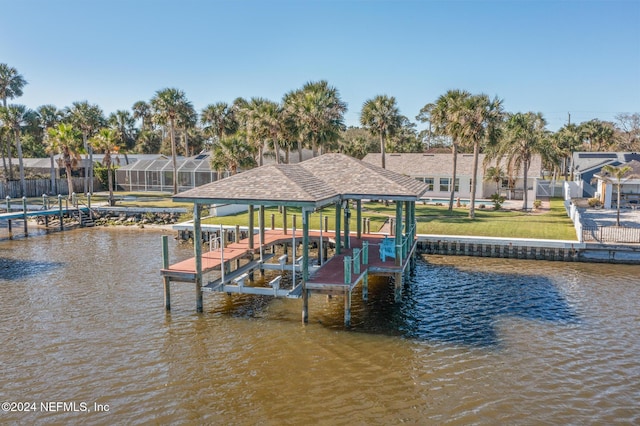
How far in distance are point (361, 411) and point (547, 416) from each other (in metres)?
3.91

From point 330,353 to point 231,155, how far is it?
1068 inches

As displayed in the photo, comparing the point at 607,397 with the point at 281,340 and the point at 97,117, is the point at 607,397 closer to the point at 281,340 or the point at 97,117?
the point at 281,340

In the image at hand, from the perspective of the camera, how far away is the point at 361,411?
34.6ft

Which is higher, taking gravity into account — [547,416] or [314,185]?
[314,185]

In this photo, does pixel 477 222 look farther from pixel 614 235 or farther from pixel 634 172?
pixel 634 172

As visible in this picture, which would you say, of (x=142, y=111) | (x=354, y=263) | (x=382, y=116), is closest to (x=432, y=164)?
(x=382, y=116)

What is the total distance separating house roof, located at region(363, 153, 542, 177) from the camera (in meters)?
47.6

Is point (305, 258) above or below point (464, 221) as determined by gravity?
above

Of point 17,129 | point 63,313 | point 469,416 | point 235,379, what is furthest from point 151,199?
point 469,416

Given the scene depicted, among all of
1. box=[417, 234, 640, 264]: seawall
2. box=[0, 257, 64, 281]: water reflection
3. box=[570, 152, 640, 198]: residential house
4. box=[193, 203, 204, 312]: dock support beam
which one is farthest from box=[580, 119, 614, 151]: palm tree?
box=[0, 257, 64, 281]: water reflection

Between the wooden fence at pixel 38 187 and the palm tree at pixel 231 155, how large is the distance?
23.4 meters

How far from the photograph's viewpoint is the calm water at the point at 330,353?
1072 centimetres

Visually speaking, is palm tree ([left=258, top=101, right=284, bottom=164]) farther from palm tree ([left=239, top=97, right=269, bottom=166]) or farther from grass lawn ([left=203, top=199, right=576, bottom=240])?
grass lawn ([left=203, top=199, right=576, bottom=240])

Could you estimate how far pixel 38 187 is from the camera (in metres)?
51.4
